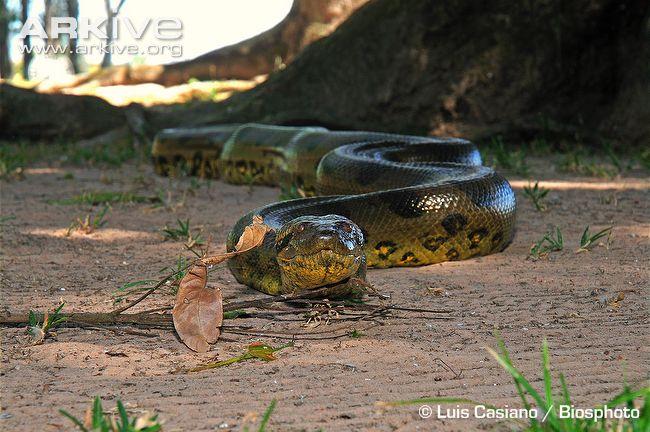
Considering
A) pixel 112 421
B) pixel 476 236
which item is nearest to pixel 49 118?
pixel 476 236

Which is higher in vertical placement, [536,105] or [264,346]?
[264,346]

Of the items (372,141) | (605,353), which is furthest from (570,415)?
(372,141)

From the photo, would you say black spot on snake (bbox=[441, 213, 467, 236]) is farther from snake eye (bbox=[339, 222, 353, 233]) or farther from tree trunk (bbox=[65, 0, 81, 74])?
tree trunk (bbox=[65, 0, 81, 74])

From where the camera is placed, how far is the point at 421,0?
34.5ft

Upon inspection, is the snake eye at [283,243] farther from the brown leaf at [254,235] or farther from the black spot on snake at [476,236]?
the black spot on snake at [476,236]

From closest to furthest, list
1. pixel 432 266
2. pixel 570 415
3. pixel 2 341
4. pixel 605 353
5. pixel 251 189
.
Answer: pixel 570 415 < pixel 605 353 < pixel 2 341 < pixel 432 266 < pixel 251 189

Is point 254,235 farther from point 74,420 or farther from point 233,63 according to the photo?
point 233,63

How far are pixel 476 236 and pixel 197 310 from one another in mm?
2139

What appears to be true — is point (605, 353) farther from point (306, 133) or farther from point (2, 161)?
point (2, 161)

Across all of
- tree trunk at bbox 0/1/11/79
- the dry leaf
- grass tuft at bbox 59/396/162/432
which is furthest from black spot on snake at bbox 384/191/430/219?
tree trunk at bbox 0/1/11/79

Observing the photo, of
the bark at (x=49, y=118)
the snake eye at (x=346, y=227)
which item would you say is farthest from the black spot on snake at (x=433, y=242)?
the bark at (x=49, y=118)

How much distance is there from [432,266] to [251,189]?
3.74m

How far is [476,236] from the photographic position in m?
4.84

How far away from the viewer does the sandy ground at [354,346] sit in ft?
8.57
